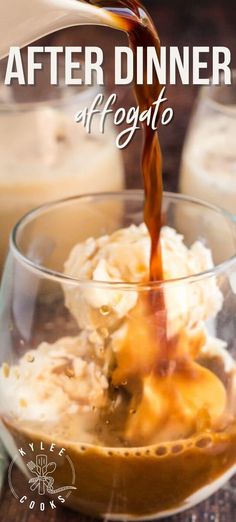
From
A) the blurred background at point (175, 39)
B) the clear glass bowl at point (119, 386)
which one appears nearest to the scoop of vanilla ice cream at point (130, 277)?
the clear glass bowl at point (119, 386)

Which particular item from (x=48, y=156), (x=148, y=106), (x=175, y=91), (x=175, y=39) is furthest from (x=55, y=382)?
(x=175, y=39)

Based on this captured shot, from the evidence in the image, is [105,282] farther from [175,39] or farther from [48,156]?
[175,39]

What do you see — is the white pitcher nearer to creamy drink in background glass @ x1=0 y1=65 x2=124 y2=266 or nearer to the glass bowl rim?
the glass bowl rim

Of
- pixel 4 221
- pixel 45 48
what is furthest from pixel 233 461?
pixel 4 221

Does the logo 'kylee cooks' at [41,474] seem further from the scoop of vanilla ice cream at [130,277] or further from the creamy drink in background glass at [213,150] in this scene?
the creamy drink in background glass at [213,150]

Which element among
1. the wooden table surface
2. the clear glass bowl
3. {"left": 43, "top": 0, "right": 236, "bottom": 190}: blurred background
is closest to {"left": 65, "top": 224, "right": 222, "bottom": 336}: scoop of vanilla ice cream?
the clear glass bowl
